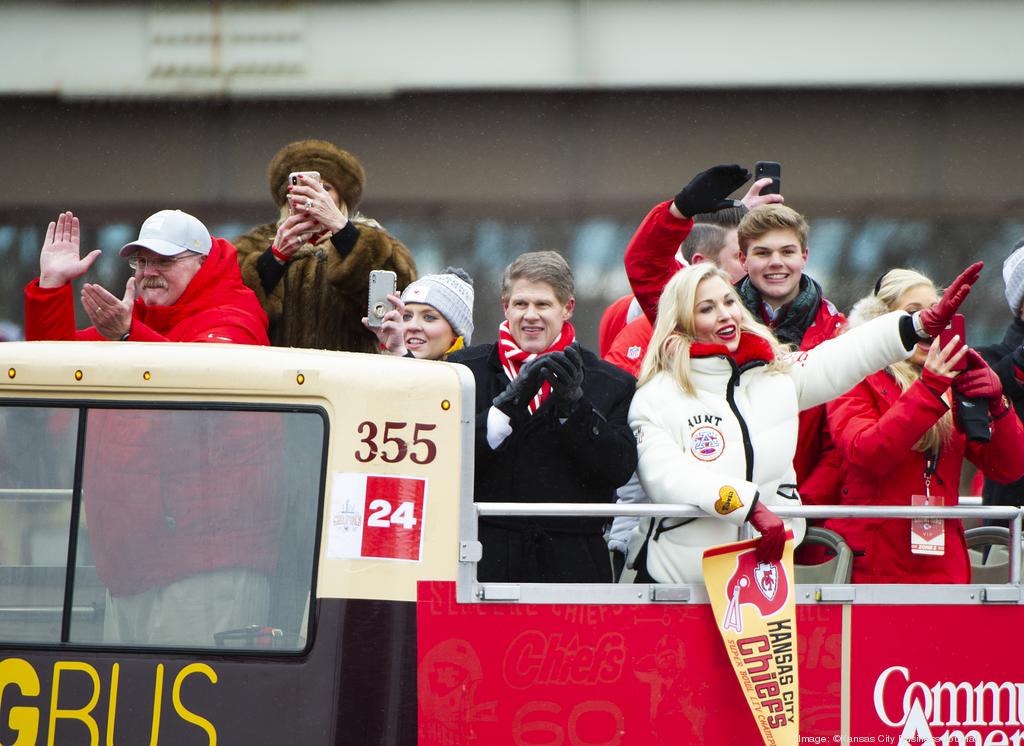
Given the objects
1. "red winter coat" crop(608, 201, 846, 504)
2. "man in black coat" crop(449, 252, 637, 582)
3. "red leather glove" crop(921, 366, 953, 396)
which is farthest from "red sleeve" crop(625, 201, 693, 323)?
"red leather glove" crop(921, 366, 953, 396)

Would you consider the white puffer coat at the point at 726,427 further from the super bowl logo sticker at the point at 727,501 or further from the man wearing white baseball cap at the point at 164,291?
the man wearing white baseball cap at the point at 164,291

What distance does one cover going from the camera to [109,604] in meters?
3.48

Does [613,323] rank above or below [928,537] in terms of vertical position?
above

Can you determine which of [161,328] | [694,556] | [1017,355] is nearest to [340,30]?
[161,328]

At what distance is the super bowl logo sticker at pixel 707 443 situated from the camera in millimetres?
4004

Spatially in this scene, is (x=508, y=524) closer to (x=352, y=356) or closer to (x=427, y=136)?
(x=352, y=356)

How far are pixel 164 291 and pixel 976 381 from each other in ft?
8.95

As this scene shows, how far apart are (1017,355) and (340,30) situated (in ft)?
20.9

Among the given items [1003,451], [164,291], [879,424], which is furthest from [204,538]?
[1003,451]

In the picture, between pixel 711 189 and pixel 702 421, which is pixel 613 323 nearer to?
pixel 711 189

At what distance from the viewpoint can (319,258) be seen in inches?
210

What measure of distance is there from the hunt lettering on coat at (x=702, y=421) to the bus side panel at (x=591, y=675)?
622 millimetres

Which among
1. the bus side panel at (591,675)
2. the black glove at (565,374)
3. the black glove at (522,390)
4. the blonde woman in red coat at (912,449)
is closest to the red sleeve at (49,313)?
the black glove at (522,390)

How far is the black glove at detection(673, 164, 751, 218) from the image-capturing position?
4.47 meters
